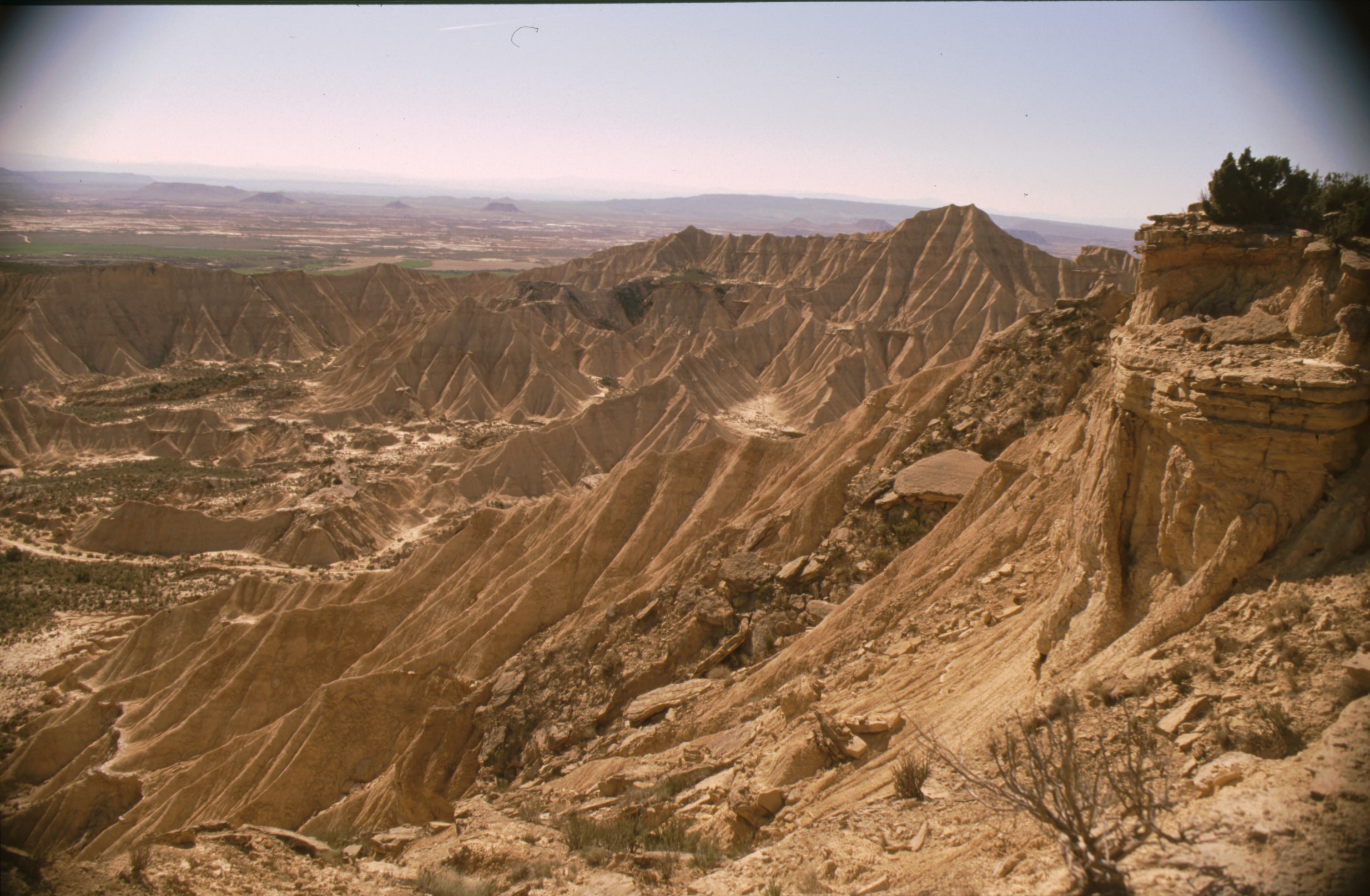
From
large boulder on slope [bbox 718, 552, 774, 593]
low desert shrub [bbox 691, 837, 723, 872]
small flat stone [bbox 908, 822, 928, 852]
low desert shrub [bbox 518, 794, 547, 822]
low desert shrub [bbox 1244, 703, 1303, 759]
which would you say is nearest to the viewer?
low desert shrub [bbox 1244, 703, 1303, 759]

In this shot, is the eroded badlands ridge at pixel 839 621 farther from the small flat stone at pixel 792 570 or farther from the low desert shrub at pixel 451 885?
the low desert shrub at pixel 451 885

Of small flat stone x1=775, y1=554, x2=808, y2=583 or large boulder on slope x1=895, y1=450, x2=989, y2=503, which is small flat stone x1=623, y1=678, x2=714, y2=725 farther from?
large boulder on slope x1=895, y1=450, x2=989, y2=503

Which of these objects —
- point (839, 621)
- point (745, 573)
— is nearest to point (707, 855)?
point (839, 621)

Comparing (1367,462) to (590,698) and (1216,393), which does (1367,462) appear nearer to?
(1216,393)

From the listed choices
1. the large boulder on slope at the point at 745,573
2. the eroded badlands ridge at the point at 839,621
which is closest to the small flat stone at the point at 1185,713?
the eroded badlands ridge at the point at 839,621

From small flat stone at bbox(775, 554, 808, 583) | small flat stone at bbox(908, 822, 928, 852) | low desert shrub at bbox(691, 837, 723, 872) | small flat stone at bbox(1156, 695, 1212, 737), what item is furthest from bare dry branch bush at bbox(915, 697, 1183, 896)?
small flat stone at bbox(775, 554, 808, 583)
